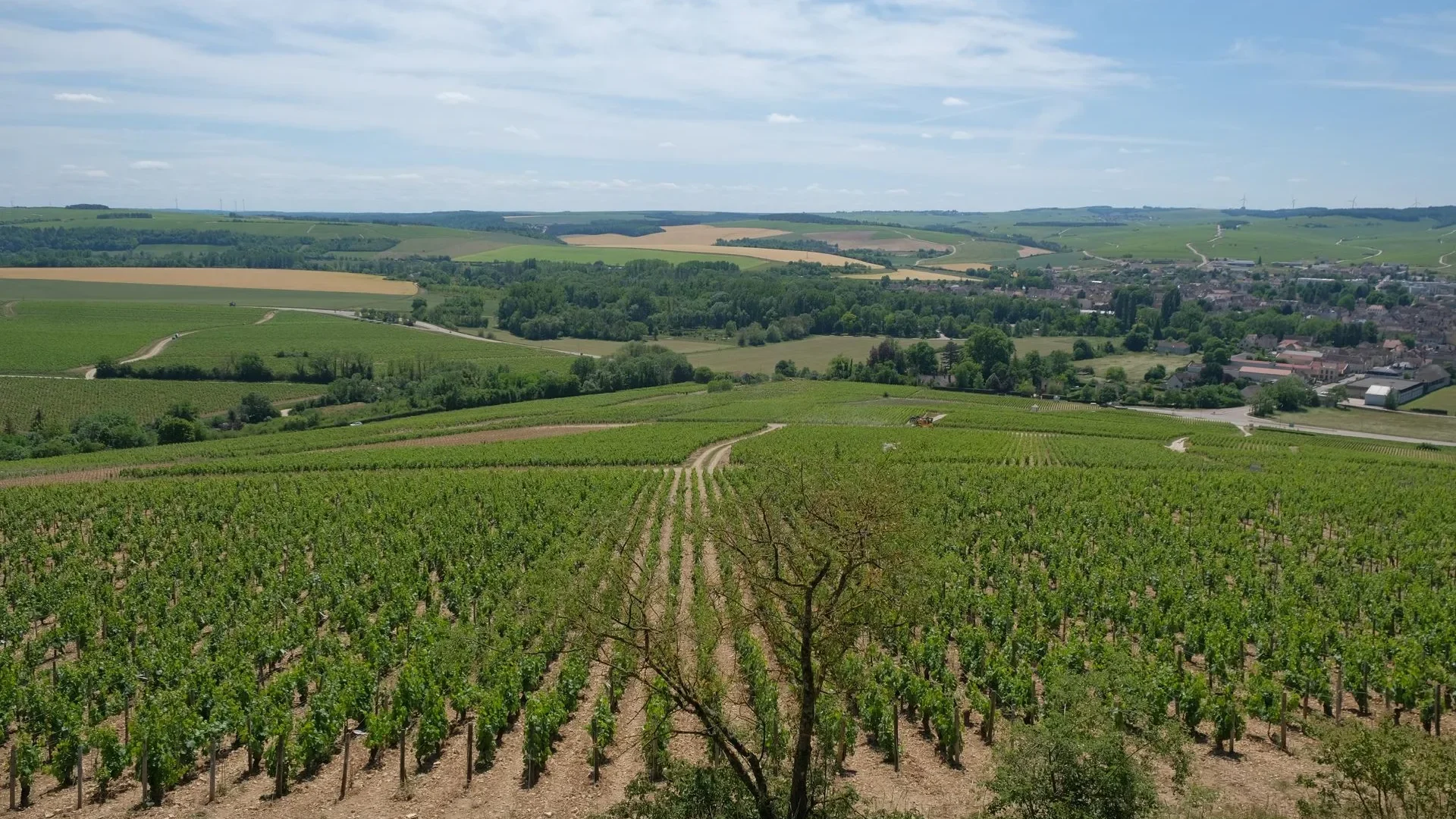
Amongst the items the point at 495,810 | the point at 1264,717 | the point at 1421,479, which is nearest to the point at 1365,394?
the point at 1421,479

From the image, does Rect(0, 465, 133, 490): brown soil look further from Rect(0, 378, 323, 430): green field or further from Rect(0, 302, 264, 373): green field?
Rect(0, 302, 264, 373): green field

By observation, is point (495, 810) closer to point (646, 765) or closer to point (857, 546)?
point (646, 765)

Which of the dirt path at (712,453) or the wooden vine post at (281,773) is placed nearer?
the wooden vine post at (281,773)

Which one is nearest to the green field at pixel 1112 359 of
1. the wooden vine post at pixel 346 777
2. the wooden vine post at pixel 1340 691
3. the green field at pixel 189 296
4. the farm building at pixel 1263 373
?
the farm building at pixel 1263 373

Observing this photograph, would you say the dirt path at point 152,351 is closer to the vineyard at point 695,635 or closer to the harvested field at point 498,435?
the harvested field at point 498,435

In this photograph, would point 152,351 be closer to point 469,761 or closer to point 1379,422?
point 469,761

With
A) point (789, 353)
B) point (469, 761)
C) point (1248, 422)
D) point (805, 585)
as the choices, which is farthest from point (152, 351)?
point (1248, 422)
